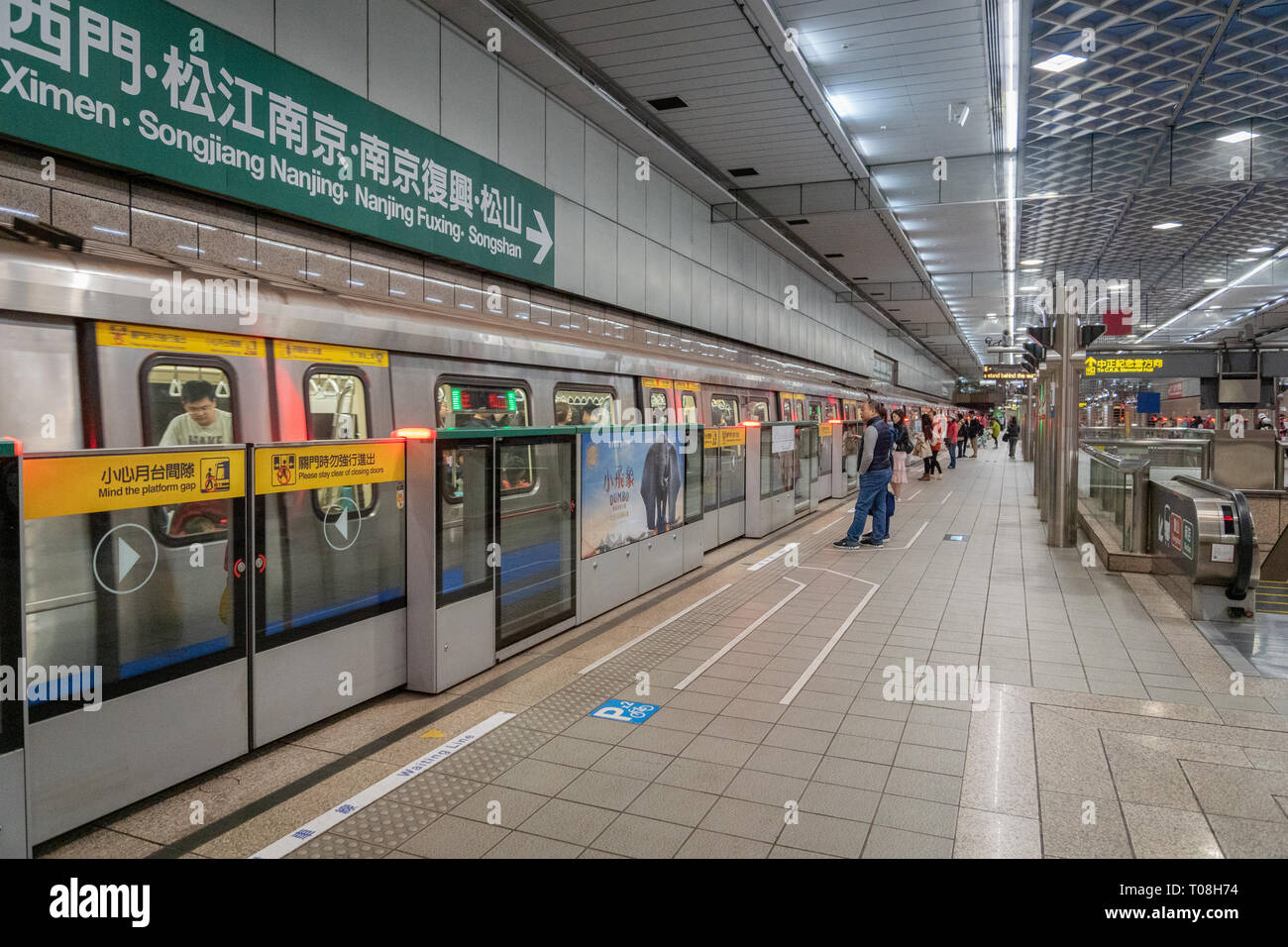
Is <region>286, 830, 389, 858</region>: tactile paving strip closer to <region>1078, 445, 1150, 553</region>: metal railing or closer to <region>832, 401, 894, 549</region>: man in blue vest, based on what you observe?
<region>832, 401, 894, 549</region>: man in blue vest

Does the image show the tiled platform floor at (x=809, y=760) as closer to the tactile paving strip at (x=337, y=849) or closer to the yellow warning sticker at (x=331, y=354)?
the tactile paving strip at (x=337, y=849)

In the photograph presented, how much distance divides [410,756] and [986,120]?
1071 cm

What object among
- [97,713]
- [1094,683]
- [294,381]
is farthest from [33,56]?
[1094,683]

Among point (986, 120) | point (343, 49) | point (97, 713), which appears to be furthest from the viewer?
point (986, 120)

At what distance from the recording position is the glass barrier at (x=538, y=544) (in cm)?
572

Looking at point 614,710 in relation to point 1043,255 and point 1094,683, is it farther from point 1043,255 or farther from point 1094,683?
point 1043,255

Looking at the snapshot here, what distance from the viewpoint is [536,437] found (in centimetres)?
609

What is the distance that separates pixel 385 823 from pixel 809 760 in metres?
2.06

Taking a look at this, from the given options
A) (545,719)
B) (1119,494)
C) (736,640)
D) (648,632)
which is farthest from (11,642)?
(1119,494)

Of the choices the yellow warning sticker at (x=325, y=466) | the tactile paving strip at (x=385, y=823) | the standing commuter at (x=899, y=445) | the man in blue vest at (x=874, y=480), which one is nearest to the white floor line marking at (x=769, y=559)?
the man in blue vest at (x=874, y=480)

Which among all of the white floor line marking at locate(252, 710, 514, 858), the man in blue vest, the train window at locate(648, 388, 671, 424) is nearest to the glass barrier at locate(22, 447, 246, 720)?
the white floor line marking at locate(252, 710, 514, 858)

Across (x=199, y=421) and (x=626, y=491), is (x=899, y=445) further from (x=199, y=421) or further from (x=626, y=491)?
(x=199, y=421)

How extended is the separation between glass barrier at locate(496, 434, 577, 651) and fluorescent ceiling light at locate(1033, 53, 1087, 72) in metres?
6.60

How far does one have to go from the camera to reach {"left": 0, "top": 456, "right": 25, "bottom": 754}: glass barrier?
2914 millimetres
